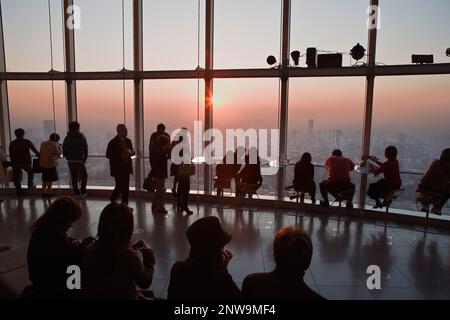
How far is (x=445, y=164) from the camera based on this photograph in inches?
207

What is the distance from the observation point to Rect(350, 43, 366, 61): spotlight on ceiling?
6320 millimetres

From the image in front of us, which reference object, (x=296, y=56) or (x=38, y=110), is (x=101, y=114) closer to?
(x=38, y=110)

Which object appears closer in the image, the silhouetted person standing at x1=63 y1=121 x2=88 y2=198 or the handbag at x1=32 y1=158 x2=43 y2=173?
the silhouetted person standing at x1=63 y1=121 x2=88 y2=198

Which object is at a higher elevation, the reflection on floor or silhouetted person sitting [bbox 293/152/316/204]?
silhouetted person sitting [bbox 293/152/316/204]

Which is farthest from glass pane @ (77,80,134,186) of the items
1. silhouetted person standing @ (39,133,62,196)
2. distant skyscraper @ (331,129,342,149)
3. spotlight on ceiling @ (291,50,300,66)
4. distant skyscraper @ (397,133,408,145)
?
distant skyscraper @ (397,133,408,145)

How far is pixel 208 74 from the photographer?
7.25 meters

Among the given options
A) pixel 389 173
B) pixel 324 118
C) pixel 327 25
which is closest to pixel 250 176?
pixel 324 118

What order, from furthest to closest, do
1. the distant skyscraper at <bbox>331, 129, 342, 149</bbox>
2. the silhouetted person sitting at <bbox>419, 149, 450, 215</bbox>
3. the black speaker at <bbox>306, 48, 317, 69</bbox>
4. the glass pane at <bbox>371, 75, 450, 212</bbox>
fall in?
the distant skyscraper at <bbox>331, 129, 342, 149</bbox>, the black speaker at <bbox>306, 48, 317, 69</bbox>, the glass pane at <bbox>371, 75, 450, 212</bbox>, the silhouetted person sitting at <bbox>419, 149, 450, 215</bbox>

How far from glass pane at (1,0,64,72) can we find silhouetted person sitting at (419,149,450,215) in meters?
7.70

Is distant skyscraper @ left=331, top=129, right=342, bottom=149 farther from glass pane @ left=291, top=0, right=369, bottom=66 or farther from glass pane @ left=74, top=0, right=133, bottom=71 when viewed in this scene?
glass pane @ left=74, top=0, right=133, bottom=71

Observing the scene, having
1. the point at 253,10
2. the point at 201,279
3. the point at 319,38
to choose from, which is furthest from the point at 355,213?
the point at 201,279

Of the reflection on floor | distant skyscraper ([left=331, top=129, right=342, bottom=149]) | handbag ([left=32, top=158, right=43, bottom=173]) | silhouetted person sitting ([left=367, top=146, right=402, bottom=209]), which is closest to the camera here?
the reflection on floor
